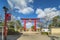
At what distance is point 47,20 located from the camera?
30.5 m

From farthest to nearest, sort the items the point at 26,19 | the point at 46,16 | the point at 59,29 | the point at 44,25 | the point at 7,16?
1. the point at 44,25
2. the point at 26,19
3. the point at 46,16
4. the point at 59,29
5. the point at 7,16

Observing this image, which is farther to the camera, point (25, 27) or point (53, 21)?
point (25, 27)

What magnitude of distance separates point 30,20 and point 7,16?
21.4 m

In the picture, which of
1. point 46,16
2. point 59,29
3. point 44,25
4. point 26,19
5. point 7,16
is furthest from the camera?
point 44,25

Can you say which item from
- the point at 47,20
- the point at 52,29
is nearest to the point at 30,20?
the point at 47,20

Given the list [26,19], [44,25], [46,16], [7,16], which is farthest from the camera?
[44,25]

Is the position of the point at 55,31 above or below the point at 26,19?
below

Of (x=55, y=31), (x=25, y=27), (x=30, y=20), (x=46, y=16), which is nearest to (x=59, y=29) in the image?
(x=55, y=31)

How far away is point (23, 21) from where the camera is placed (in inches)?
1267

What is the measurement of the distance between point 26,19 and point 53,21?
5.09 metres

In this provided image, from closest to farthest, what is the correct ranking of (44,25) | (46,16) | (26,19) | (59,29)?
(59,29)
(46,16)
(26,19)
(44,25)

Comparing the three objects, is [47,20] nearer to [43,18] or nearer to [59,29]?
[43,18]

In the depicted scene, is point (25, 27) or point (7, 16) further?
point (25, 27)

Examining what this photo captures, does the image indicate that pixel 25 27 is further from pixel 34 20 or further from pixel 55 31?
pixel 55 31
